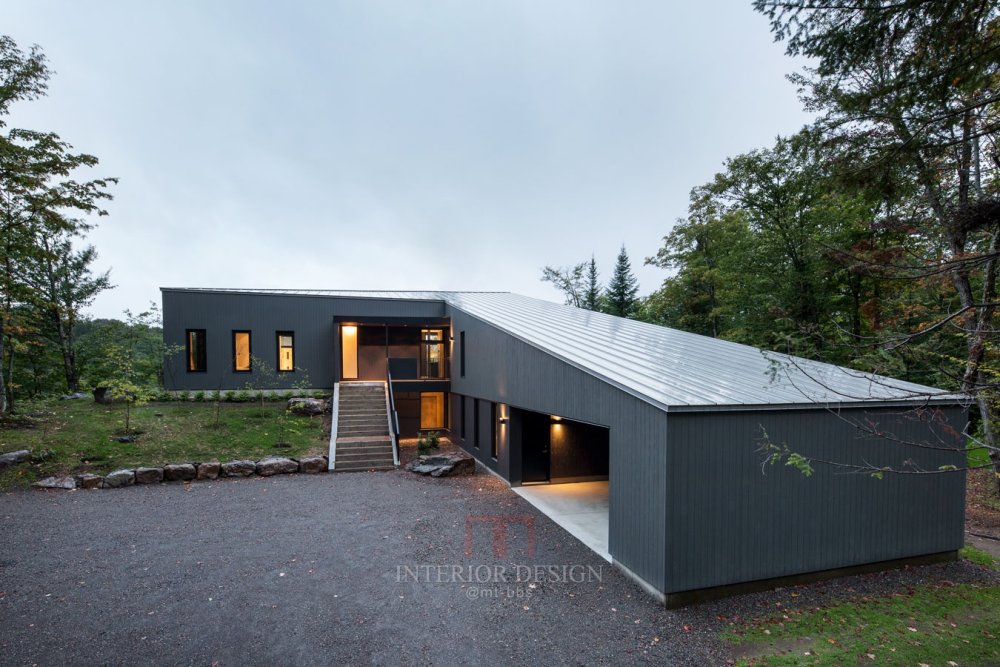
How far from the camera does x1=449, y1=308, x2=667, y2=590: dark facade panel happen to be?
5.52 m

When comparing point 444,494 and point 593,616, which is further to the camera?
point 444,494

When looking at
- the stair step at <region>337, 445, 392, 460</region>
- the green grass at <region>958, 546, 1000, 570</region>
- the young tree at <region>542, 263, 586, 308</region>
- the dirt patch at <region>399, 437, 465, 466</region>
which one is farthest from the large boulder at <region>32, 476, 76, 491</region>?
the young tree at <region>542, 263, 586, 308</region>

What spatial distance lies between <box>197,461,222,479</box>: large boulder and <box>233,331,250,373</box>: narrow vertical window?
288 inches

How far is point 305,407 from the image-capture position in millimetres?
16031

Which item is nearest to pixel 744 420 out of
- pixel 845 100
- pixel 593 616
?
pixel 593 616

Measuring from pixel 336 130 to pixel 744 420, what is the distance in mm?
27286

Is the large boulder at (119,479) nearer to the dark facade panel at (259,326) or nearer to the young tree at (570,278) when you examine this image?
the dark facade panel at (259,326)

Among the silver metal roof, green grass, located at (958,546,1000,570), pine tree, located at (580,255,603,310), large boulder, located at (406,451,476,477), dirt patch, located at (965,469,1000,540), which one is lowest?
dirt patch, located at (965,469,1000,540)

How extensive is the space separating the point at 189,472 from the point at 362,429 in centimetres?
476

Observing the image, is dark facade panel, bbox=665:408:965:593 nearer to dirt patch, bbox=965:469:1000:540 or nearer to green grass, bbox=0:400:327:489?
dirt patch, bbox=965:469:1000:540

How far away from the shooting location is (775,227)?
17.2m

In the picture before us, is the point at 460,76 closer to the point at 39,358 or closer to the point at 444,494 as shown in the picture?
the point at 444,494

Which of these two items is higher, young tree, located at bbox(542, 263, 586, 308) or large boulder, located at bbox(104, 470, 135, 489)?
young tree, located at bbox(542, 263, 586, 308)

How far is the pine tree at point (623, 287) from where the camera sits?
35719 millimetres
